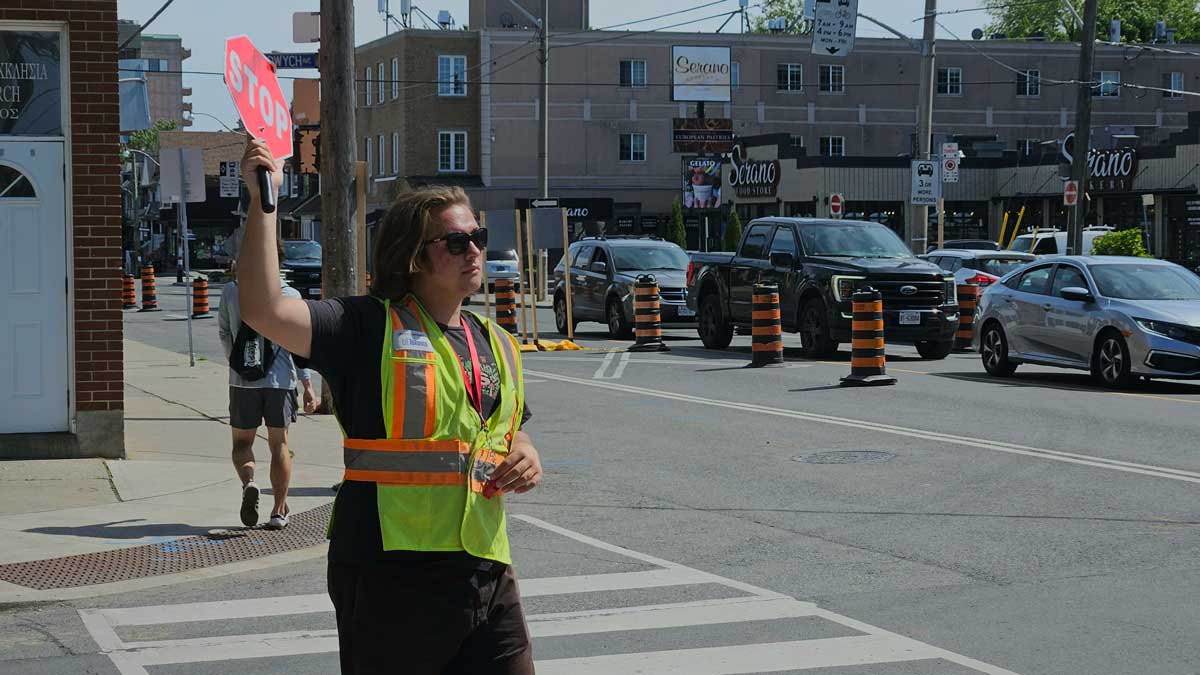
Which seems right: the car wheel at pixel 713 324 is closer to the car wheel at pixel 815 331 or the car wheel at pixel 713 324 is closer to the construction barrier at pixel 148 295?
the car wheel at pixel 815 331

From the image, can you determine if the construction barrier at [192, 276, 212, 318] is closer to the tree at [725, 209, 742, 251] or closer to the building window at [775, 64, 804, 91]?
the tree at [725, 209, 742, 251]

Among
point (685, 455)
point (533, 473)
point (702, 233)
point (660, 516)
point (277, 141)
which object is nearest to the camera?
point (533, 473)

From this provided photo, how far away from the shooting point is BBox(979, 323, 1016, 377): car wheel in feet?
66.6

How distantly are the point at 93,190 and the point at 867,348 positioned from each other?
31.4 ft

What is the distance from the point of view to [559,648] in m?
7.00

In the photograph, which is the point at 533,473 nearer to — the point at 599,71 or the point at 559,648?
the point at 559,648

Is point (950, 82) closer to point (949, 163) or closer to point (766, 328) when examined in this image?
point (949, 163)

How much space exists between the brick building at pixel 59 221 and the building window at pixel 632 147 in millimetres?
56459

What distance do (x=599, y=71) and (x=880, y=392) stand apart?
51.4 metres

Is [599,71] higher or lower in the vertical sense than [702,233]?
higher

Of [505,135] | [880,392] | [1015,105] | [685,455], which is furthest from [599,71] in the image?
[685,455]

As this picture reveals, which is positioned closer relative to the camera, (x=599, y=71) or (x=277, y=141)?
(x=277, y=141)

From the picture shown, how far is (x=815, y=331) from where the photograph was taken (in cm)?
2378

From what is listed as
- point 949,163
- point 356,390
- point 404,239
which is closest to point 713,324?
point 949,163
